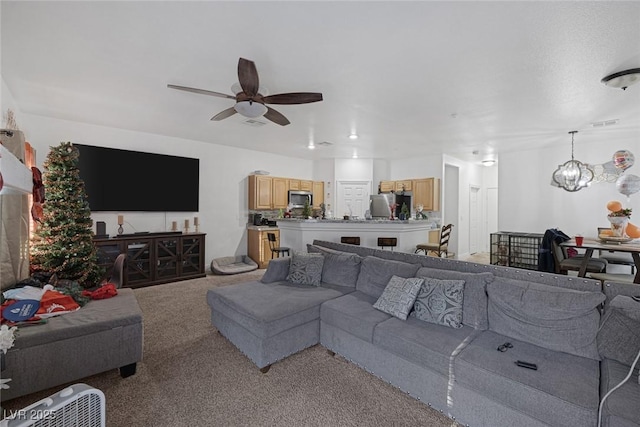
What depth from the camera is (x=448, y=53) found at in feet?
7.94

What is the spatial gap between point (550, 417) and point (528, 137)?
524 cm

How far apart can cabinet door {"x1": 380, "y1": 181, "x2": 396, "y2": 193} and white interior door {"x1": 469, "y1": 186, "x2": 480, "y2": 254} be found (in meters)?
2.41

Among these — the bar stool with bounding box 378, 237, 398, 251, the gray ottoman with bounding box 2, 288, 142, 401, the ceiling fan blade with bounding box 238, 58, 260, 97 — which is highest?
the ceiling fan blade with bounding box 238, 58, 260, 97

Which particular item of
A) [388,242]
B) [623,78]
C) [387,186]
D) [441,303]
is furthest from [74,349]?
[387,186]

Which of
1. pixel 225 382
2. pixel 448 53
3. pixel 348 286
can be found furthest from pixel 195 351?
pixel 448 53

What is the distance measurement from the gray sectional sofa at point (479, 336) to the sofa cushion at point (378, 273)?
11 millimetres

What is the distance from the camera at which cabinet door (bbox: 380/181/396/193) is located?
7675 mm

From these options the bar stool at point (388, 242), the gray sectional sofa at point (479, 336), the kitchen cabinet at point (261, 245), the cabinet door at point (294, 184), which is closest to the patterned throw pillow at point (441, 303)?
the gray sectional sofa at point (479, 336)

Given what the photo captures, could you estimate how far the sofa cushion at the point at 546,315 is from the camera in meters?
1.78

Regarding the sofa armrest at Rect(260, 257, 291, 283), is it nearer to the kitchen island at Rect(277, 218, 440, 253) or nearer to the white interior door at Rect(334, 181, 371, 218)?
the kitchen island at Rect(277, 218, 440, 253)

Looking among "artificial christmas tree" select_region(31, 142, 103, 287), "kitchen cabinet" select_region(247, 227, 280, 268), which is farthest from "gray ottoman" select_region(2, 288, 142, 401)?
"kitchen cabinet" select_region(247, 227, 280, 268)

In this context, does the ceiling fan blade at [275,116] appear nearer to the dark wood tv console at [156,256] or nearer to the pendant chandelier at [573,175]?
the dark wood tv console at [156,256]

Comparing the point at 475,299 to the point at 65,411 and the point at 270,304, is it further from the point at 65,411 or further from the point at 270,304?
the point at 65,411

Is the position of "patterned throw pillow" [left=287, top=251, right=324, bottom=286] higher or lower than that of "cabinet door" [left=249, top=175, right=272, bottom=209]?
lower
